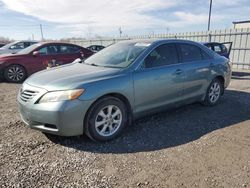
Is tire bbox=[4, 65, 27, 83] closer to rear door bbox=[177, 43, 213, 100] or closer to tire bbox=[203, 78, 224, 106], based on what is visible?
rear door bbox=[177, 43, 213, 100]

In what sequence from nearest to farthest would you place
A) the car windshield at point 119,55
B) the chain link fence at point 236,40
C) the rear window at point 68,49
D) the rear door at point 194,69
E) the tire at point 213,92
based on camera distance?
the car windshield at point 119,55 → the rear door at point 194,69 → the tire at point 213,92 → the rear window at point 68,49 → the chain link fence at point 236,40

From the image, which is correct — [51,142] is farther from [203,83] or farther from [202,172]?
[203,83]

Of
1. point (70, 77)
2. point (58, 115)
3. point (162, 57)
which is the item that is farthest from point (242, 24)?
point (58, 115)

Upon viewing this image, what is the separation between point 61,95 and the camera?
3340 millimetres

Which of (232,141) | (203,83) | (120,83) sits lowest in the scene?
(232,141)

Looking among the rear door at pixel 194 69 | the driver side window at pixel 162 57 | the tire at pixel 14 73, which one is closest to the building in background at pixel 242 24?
the tire at pixel 14 73

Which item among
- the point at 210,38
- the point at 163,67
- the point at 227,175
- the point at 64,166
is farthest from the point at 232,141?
the point at 210,38

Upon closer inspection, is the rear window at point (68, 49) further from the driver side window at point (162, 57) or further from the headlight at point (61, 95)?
the headlight at point (61, 95)

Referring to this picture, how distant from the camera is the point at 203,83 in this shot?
5.20 metres

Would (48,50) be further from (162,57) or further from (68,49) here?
(162,57)

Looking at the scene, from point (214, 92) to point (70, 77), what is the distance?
351cm

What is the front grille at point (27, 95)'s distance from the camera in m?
3.51

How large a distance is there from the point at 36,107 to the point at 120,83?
128 cm

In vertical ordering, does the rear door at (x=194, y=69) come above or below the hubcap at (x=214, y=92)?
above
